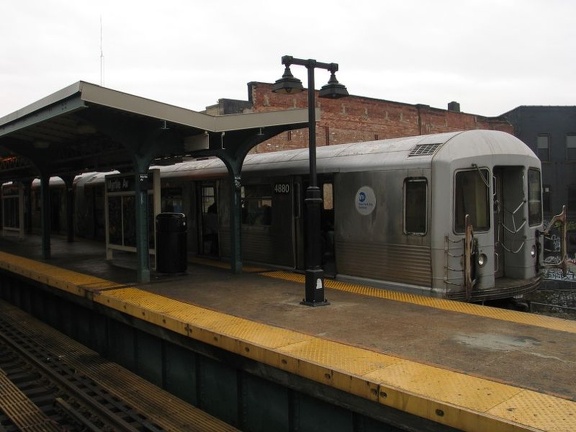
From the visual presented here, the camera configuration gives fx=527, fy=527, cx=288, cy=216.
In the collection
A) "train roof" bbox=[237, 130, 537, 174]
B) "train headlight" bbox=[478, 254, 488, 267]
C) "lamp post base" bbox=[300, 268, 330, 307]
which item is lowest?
"lamp post base" bbox=[300, 268, 330, 307]

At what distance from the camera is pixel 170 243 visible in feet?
32.3

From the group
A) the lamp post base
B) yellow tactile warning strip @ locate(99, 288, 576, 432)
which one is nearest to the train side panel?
the lamp post base

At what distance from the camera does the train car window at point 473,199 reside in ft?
25.2

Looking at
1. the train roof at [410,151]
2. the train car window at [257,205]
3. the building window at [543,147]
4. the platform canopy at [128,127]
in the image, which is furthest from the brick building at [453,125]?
the train roof at [410,151]

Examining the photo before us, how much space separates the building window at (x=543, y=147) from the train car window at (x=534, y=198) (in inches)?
966

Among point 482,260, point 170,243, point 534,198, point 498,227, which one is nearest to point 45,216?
point 170,243

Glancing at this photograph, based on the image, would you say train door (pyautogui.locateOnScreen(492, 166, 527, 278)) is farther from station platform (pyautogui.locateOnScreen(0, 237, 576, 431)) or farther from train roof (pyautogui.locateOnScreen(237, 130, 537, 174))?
station platform (pyautogui.locateOnScreen(0, 237, 576, 431))

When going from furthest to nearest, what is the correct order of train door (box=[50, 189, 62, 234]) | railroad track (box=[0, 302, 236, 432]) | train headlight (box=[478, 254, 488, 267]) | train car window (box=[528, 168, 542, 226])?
train door (box=[50, 189, 62, 234]), train car window (box=[528, 168, 542, 226]), train headlight (box=[478, 254, 488, 267]), railroad track (box=[0, 302, 236, 432])

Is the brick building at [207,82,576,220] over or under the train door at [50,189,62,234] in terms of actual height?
over

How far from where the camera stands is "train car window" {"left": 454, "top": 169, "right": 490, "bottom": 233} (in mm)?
7668

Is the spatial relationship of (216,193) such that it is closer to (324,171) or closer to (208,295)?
(324,171)

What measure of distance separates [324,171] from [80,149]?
656cm

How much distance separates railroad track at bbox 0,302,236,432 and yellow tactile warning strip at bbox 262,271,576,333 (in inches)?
121

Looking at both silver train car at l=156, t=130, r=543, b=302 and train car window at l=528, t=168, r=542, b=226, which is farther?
train car window at l=528, t=168, r=542, b=226
